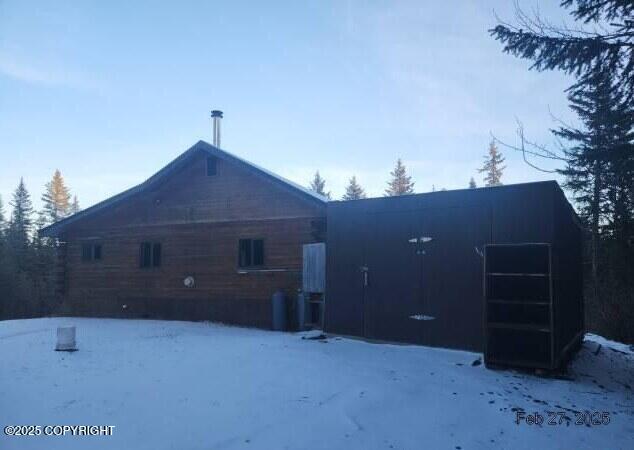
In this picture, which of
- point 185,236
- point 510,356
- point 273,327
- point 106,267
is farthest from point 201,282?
point 510,356

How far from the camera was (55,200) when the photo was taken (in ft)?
189

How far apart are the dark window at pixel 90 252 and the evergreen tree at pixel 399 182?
3754 centimetres

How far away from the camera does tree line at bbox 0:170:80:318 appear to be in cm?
3941

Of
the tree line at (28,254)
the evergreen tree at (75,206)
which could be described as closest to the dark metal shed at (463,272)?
the tree line at (28,254)

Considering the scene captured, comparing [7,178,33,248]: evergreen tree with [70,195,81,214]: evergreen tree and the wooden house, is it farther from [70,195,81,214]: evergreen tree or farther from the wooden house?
the wooden house

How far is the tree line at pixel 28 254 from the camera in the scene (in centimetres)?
3941

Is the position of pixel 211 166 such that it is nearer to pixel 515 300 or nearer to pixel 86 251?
pixel 86 251

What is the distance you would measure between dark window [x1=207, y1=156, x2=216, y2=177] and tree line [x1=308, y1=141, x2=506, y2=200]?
26540mm

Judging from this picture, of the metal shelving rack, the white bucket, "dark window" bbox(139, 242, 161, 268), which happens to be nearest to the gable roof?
"dark window" bbox(139, 242, 161, 268)

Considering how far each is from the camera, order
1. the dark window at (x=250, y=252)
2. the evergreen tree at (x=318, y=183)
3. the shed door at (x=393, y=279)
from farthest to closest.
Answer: the evergreen tree at (x=318, y=183)
the dark window at (x=250, y=252)
the shed door at (x=393, y=279)

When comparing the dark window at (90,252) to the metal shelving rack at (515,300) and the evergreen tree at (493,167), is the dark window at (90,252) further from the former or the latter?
the evergreen tree at (493,167)

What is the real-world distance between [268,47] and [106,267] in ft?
39.6

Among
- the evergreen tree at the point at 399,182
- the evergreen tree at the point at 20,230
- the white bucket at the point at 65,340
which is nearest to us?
the white bucket at the point at 65,340

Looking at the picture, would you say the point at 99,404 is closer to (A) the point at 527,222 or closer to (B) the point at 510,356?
(B) the point at 510,356
